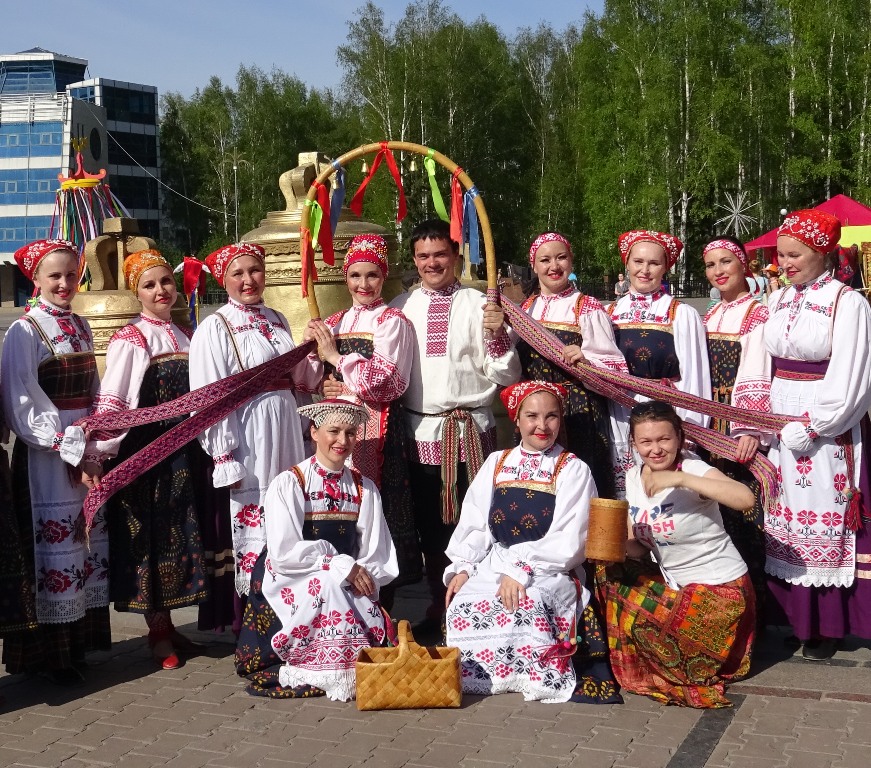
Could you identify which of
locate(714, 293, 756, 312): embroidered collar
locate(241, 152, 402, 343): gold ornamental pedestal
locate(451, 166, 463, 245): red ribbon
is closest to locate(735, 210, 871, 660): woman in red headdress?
locate(714, 293, 756, 312): embroidered collar

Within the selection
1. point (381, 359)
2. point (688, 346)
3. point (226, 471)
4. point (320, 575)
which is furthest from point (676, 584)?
point (226, 471)

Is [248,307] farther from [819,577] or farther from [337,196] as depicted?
[819,577]

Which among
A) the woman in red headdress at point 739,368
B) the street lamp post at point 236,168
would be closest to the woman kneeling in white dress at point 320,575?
the woman in red headdress at point 739,368

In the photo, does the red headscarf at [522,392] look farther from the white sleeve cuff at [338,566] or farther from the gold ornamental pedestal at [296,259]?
the gold ornamental pedestal at [296,259]

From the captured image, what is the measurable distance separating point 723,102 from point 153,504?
2585cm

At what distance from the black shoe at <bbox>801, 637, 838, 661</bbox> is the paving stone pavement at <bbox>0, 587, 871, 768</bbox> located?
7 cm

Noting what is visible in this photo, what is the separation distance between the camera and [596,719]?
4199 mm

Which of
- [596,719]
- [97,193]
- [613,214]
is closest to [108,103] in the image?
[613,214]

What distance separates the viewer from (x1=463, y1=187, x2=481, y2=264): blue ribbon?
16.3 feet

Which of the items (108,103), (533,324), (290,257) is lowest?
(533,324)

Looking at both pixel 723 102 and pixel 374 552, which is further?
pixel 723 102

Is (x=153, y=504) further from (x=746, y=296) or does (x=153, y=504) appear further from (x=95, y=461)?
(x=746, y=296)

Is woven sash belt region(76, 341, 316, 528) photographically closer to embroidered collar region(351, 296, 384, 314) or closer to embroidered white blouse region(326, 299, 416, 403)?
embroidered white blouse region(326, 299, 416, 403)

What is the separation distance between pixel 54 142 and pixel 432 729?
43.3m
